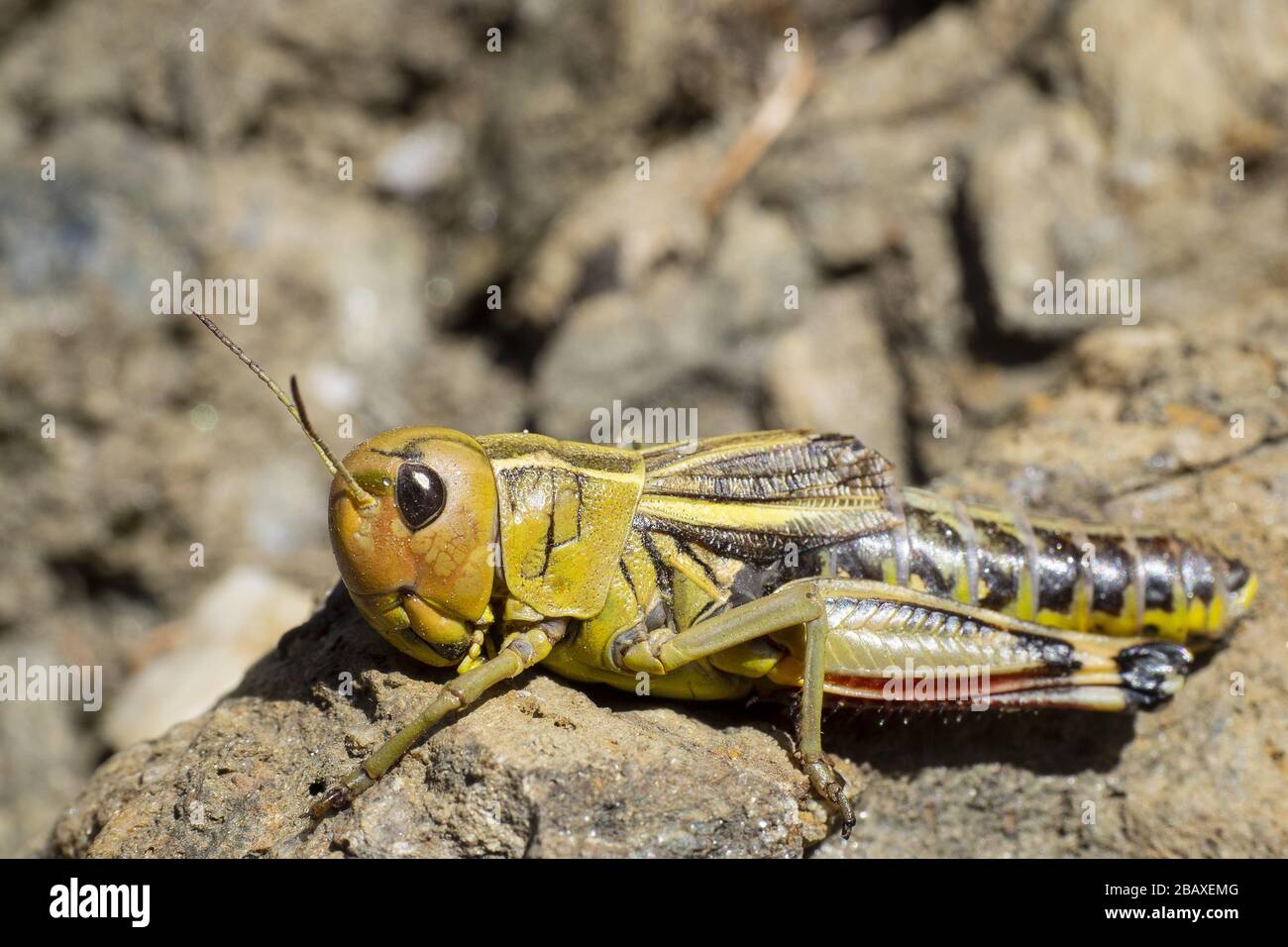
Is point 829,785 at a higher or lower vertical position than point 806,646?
lower

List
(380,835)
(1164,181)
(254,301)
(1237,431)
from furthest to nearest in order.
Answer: (254,301)
(1164,181)
(1237,431)
(380,835)

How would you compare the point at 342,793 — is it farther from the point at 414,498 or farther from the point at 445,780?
the point at 414,498

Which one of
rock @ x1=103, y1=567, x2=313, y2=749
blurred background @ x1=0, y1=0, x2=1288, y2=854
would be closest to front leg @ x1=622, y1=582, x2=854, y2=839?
blurred background @ x1=0, y1=0, x2=1288, y2=854

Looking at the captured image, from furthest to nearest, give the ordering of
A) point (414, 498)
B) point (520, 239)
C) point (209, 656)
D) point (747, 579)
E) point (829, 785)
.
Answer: point (520, 239), point (209, 656), point (747, 579), point (829, 785), point (414, 498)

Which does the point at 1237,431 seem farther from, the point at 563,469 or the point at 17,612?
the point at 17,612

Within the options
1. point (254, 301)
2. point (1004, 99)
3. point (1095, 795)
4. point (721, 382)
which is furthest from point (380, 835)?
point (1004, 99)

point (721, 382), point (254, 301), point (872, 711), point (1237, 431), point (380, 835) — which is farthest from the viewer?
point (254, 301)

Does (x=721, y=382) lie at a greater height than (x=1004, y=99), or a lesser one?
lesser

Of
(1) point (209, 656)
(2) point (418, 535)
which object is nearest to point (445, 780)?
(2) point (418, 535)
